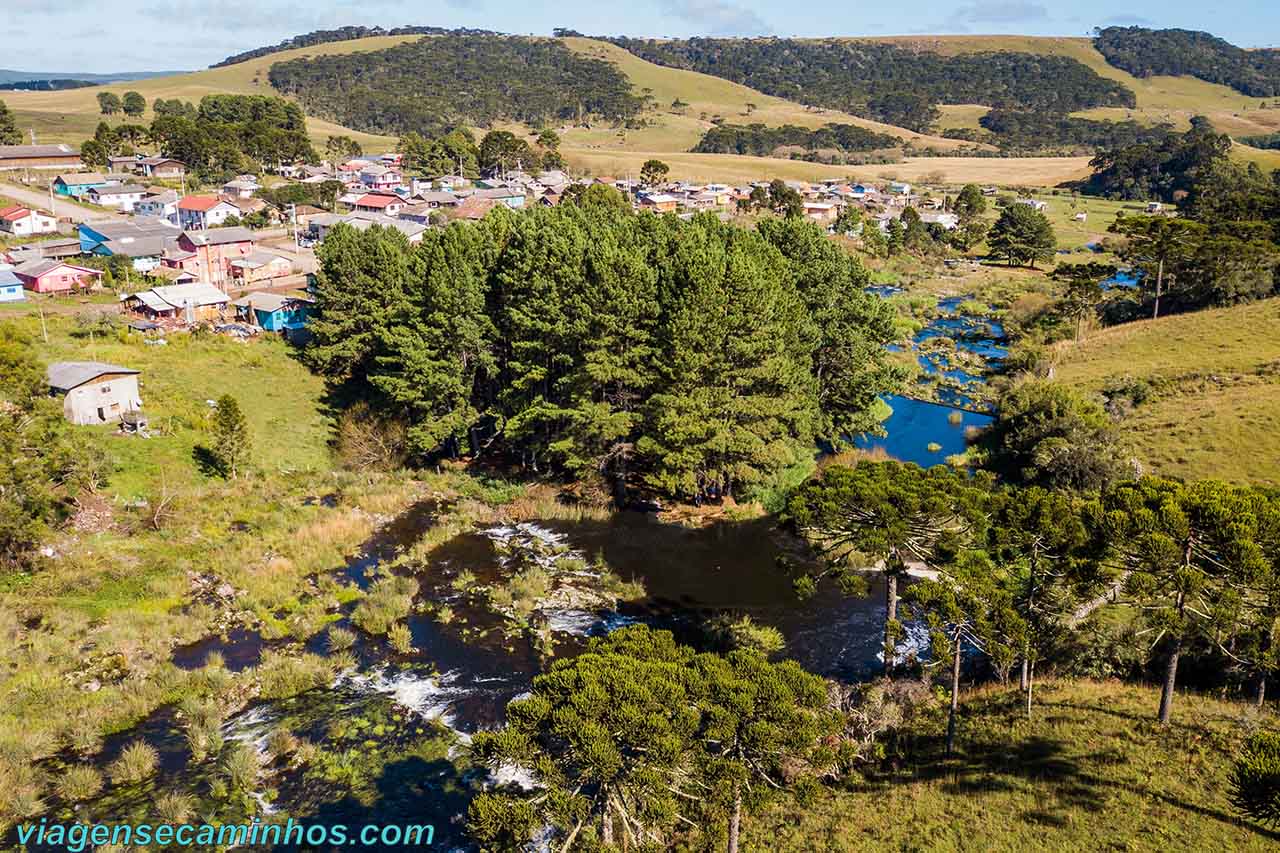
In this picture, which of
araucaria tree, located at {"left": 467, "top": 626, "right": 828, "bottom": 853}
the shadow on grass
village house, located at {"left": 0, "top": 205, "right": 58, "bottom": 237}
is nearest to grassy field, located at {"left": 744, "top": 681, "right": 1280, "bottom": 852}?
the shadow on grass

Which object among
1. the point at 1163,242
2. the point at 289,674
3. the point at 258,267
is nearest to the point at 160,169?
the point at 258,267

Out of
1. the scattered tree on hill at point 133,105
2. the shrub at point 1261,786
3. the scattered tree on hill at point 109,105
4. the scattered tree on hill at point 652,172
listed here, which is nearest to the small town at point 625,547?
the shrub at point 1261,786

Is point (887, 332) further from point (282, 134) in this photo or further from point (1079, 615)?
point (282, 134)

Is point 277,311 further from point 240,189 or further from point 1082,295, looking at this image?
point 1082,295

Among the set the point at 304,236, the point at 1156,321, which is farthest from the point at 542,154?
the point at 1156,321

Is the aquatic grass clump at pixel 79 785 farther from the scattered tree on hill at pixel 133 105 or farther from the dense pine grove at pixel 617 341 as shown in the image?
the scattered tree on hill at pixel 133 105
